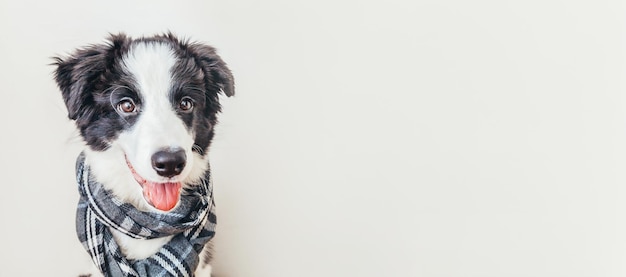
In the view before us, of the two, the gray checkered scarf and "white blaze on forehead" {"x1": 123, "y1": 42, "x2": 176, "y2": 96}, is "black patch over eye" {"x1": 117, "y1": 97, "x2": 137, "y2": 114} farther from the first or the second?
the gray checkered scarf

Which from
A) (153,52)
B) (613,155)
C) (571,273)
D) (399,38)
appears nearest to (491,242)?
(571,273)

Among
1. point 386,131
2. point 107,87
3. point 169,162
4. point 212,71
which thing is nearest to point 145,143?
point 169,162

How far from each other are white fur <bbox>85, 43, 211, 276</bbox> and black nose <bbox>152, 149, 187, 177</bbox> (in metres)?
0.01

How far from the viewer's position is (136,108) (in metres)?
1.12

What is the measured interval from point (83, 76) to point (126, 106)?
0.11 metres

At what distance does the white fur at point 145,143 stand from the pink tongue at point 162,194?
34mm

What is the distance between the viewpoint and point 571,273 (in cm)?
148

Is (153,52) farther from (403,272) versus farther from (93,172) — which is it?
(403,272)

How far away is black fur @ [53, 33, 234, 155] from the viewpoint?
112 centimetres

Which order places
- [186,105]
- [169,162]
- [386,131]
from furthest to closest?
[386,131]
[186,105]
[169,162]

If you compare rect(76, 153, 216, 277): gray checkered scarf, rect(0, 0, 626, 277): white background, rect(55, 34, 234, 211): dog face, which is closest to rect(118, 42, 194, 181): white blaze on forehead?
rect(55, 34, 234, 211): dog face

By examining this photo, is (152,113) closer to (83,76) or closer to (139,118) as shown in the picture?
(139,118)

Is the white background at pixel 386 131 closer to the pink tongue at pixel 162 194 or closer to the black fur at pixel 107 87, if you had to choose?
the black fur at pixel 107 87

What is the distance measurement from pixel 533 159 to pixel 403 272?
0.49m
